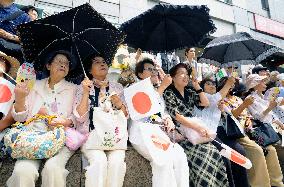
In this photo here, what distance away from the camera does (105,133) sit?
2.98m

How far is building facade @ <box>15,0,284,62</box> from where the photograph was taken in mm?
9370

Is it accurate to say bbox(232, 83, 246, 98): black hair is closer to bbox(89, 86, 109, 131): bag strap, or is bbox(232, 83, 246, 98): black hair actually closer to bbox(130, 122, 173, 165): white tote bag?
bbox(130, 122, 173, 165): white tote bag

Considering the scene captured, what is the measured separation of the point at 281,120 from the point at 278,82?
2.03 m

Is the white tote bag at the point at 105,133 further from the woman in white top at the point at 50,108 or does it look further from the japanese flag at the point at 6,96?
the japanese flag at the point at 6,96

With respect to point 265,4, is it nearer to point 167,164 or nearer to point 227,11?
point 227,11

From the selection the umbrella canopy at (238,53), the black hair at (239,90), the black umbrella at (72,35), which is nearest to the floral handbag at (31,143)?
the black umbrella at (72,35)

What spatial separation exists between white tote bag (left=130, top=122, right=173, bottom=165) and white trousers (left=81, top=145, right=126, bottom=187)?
9.8 inches

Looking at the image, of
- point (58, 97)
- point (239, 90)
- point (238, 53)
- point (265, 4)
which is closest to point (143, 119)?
point (58, 97)

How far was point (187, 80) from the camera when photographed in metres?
4.15

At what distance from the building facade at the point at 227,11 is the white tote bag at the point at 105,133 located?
6.64m

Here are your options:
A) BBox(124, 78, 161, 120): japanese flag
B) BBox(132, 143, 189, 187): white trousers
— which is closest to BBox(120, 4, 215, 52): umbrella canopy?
BBox(124, 78, 161, 120): japanese flag

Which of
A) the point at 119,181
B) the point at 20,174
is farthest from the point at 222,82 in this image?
the point at 20,174

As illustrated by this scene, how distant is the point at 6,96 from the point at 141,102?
1448 mm

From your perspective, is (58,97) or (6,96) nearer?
(6,96)
